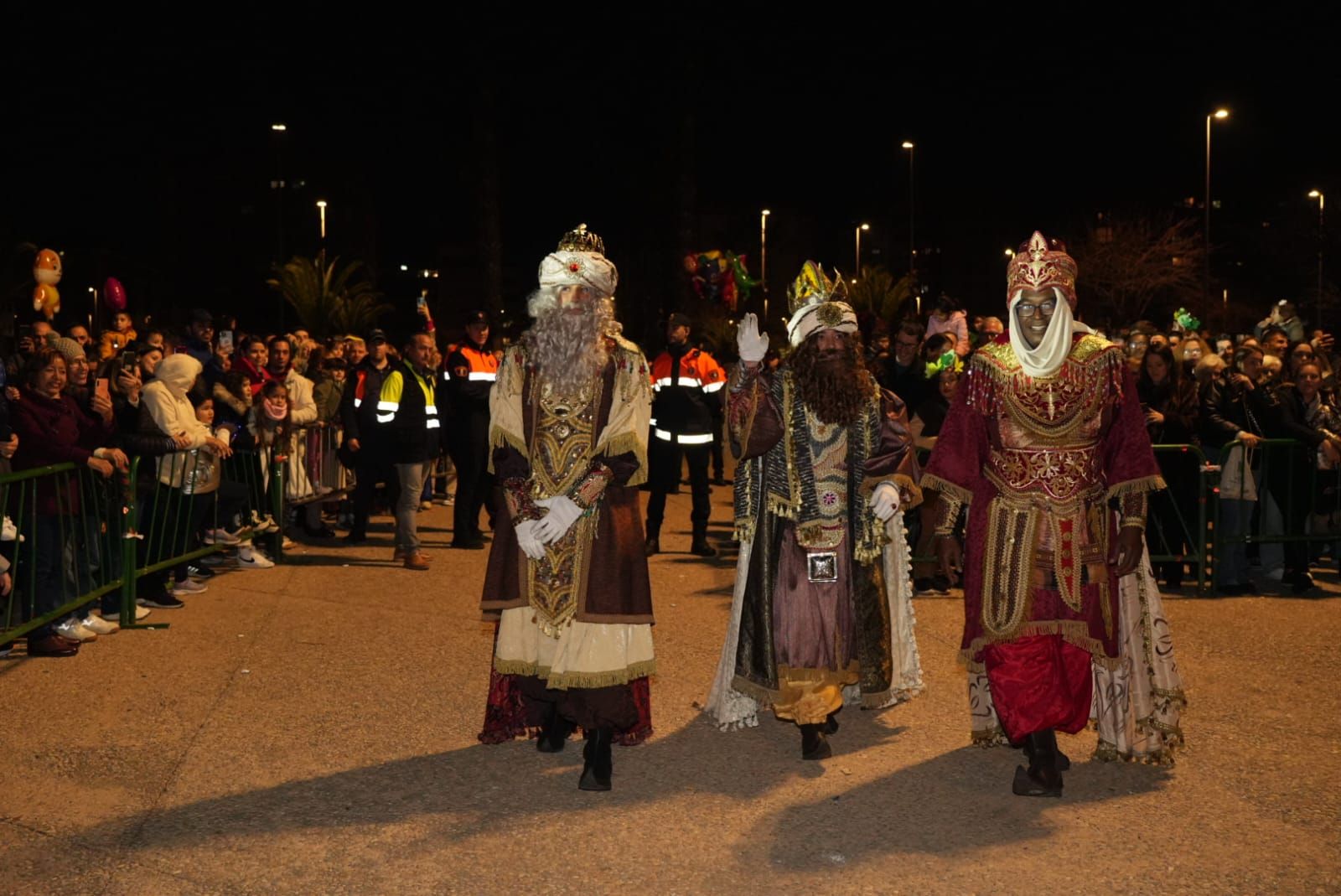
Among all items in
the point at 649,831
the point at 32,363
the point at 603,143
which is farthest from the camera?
the point at 603,143

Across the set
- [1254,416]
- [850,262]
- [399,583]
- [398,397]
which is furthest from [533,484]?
[850,262]

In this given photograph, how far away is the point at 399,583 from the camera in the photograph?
10992mm

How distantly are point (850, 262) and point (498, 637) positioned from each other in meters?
72.8

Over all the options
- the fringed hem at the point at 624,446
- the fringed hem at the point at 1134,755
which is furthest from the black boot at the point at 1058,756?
the fringed hem at the point at 624,446

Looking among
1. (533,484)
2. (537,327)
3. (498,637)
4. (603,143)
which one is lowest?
(498,637)

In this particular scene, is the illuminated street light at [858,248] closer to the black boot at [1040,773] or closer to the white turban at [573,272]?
the white turban at [573,272]

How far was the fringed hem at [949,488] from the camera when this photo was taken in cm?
611

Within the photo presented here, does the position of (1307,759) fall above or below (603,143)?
below

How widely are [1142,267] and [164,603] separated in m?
47.4

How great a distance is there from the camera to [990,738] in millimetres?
6309

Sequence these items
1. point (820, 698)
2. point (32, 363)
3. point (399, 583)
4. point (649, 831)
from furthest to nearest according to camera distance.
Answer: point (399, 583) → point (32, 363) → point (820, 698) → point (649, 831)

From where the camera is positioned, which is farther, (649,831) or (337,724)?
(337,724)

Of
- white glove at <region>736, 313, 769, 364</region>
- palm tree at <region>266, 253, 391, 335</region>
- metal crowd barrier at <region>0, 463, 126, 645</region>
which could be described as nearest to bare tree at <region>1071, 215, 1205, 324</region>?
palm tree at <region>266, 253, 391, 335</region>

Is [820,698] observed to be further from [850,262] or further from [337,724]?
[850,262]
